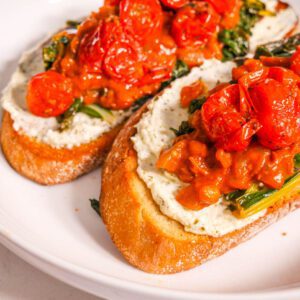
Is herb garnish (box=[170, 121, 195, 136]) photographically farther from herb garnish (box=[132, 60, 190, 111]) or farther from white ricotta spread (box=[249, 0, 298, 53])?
white ricotta spread (box=[249, 0, 298, 53])

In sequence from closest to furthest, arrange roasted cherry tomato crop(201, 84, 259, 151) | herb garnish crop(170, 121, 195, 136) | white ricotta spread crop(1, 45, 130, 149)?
1. roasted cherry tomato crop(201, 84, 259, 151)
2. herb garnish crop(170, 121, 195, 136)
3. white ricotta spread crop(1, 45, 130, 149)

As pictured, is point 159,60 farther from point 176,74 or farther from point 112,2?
point 112,2

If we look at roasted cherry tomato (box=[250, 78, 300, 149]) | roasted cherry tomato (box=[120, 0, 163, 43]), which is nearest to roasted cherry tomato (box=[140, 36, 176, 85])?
roasted cherry tomato (box=[120, 0, 163, 43])

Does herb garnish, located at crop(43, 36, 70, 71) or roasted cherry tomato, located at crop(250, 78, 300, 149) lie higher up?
herb garnish, located at crop(43, 36, 70, 71)

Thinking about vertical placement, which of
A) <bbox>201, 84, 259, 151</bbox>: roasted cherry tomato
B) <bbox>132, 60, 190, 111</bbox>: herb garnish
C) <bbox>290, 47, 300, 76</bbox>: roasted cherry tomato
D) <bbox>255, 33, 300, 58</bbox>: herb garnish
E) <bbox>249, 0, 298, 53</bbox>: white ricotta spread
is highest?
<bbox>201, 84, 259, 151</bbox>: roasted cherry tomato

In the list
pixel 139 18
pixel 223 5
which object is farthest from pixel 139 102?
pixel 223 5

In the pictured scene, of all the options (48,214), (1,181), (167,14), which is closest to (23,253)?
(48,214)

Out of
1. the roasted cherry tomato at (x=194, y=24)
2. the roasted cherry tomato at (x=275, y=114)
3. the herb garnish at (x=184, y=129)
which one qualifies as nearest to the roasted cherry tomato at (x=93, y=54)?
the roasted cherry tomato at (x=194, y=24)
